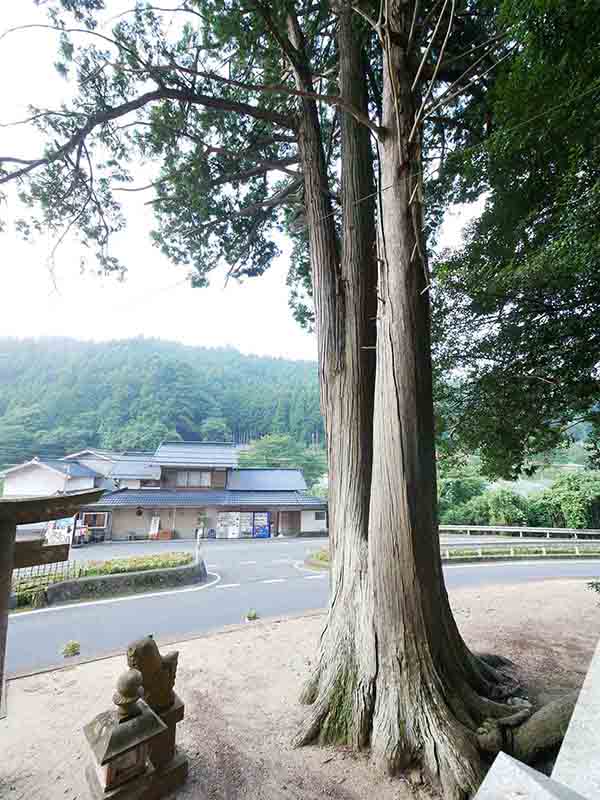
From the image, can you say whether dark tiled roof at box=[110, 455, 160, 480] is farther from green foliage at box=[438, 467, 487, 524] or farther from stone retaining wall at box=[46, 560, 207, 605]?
green foliage at box=[438, 467, 487, 524]

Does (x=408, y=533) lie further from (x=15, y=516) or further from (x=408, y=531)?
(x=15, y=516)

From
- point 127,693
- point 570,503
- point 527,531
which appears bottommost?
point 527,531

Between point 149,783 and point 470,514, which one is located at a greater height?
point 470,514

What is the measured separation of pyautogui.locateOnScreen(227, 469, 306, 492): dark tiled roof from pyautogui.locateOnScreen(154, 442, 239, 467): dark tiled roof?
32.1 inches

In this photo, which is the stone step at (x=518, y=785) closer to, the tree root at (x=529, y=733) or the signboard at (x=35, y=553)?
the tree root at (x=529, y=733)

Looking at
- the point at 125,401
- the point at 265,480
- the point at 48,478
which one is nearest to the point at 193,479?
the point at 265,480

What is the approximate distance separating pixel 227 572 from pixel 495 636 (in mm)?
7748

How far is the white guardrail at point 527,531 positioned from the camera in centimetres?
1689

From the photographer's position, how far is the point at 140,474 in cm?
1853

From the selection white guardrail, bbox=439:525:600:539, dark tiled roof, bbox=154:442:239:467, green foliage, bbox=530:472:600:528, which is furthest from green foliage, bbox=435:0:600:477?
green foliage, bbox=530:472:600:528

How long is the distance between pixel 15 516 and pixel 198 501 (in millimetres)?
15939

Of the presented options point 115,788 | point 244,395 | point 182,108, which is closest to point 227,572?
point 115,788

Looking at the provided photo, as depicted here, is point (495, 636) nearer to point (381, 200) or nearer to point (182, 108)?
point (381, 200)

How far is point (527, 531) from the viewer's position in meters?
17.3
